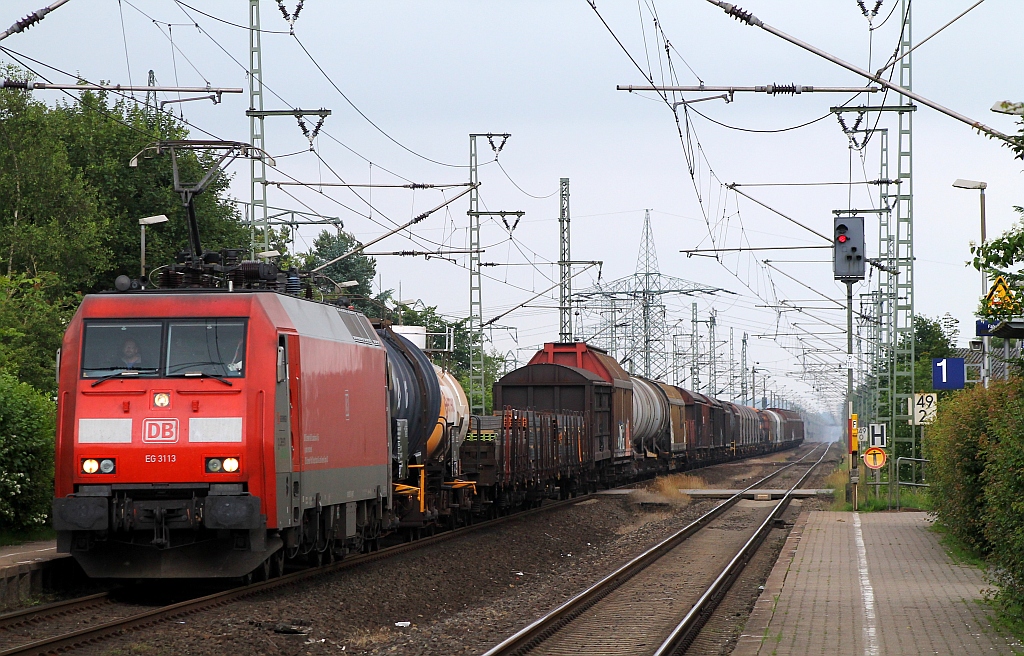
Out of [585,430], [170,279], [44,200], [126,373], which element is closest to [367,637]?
[126,373]

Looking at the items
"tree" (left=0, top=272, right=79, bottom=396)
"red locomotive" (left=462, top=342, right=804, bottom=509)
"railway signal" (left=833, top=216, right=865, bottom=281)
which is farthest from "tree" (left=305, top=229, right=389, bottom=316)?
"railway signal" (left=833, top=216, right=865, bottom=281)

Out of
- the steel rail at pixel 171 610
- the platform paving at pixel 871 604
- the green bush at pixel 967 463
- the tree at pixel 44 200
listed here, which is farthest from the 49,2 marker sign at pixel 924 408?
the tree at pixel 44 200

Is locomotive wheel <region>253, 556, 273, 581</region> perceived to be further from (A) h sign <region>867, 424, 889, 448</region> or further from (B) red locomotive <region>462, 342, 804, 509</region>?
(A) h sign <region>867, 424, 889, 448</region>

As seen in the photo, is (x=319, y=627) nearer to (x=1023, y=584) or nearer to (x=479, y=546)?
(x=1023, y=584)

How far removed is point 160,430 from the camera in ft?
41.8

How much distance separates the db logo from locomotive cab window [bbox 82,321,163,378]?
21.8 inches

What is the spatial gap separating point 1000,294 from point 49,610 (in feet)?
29.8

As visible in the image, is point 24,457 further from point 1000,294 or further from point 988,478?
point 1000,294

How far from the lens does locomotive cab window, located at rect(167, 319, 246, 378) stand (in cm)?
1297

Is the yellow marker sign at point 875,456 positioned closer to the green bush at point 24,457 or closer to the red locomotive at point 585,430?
the red locomotive at point 585,430

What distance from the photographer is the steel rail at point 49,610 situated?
1135 centimetres

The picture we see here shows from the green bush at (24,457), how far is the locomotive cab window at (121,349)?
4.06 m

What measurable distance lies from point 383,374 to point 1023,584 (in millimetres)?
8626

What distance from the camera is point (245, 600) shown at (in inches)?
519
